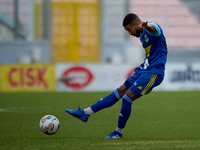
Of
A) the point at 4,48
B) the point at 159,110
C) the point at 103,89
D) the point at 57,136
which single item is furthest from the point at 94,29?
the point at 57,136

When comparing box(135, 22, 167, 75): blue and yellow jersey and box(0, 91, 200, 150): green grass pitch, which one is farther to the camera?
box(135, 22, 167, 75): blue and yellow jersey

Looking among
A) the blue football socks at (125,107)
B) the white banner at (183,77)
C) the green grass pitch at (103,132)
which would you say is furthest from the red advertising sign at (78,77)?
the blue football socks at (125,107)

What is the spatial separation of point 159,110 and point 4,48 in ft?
44.7

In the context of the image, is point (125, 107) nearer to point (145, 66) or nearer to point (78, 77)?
point (145, 66)

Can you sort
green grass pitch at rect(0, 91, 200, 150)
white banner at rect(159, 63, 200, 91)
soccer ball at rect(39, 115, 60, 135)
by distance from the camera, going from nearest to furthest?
green grass pitch at rect(0, 91, 200, 150) < soccer ball at rect(39, 115, 60, 135) < white banner at rect(159, 63, 200, 91)

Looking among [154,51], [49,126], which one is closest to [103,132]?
[49,126]

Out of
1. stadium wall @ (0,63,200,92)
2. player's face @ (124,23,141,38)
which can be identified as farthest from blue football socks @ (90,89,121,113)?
stadium wall @ (0,63,200,92)

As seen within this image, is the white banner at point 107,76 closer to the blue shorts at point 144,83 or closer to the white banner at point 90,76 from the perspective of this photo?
the white banner at point 90,76

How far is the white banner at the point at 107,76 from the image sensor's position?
17.5 metres

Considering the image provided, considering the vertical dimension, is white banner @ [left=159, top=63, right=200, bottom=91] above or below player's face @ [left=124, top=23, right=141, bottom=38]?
below

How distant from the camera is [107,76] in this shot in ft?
58.3

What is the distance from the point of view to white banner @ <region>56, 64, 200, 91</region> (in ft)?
57.4

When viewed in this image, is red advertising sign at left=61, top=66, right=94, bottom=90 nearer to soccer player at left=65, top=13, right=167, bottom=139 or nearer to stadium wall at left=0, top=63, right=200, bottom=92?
stadium wall at left=0, top=63, right=200, bottom=92

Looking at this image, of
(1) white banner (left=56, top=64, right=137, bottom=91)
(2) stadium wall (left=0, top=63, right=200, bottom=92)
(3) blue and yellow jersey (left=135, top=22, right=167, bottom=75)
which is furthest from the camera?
(1) white banner (left=56, top=64, right=137, bottom=91)
